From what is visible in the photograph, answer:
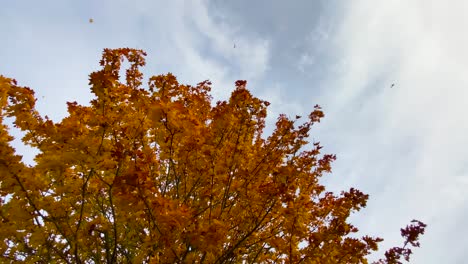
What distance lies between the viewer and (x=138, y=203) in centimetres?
402

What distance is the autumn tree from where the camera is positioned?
406cm

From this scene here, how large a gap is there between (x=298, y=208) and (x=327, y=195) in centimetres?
142

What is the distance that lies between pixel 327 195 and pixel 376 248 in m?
1.27

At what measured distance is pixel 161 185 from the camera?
19.6 feet

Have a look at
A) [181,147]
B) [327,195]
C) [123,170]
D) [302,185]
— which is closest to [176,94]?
[181,147]

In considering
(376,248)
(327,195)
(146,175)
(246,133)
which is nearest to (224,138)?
(246,133)

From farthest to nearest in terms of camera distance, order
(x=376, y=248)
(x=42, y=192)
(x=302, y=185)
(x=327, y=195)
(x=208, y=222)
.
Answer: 1. (x=327, y=195)
2. (x=302, y=185)
3. (x=376, y=248)
4. (x=208, y=222)
5. (x=42, y=192)

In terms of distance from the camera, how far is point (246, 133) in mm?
5195

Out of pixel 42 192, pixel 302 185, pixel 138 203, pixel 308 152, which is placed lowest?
pixel 138 203

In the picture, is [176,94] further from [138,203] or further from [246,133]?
[138,203]

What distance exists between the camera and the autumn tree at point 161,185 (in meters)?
4.06

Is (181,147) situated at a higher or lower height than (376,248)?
higher

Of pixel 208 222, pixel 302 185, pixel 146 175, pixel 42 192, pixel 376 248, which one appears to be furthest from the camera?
pixel 302 185

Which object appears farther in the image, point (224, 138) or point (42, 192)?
point (224, 138)
